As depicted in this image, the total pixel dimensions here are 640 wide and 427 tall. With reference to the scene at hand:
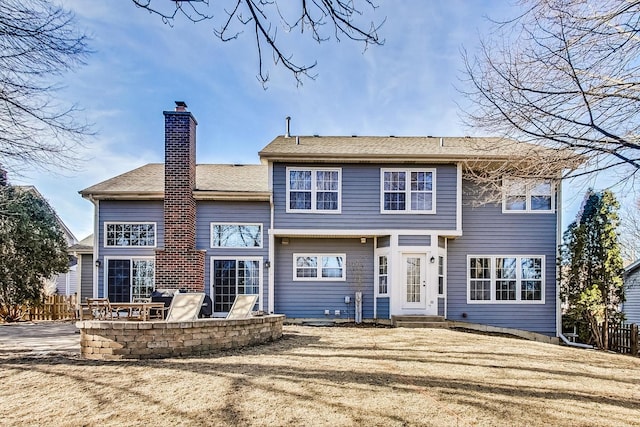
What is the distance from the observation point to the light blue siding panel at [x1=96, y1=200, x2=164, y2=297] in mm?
13617

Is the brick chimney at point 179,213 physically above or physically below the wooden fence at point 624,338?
above

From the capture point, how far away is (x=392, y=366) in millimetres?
6621

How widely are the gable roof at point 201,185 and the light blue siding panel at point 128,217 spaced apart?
1.03ft

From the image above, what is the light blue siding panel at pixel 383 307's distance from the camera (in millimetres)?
13445

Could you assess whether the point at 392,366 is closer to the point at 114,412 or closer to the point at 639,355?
the point at 114,412

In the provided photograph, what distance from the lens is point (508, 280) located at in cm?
1392

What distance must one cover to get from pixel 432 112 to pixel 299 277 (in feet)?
21.4

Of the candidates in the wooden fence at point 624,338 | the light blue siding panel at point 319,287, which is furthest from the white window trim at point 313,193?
the wooden fence at point 624,338

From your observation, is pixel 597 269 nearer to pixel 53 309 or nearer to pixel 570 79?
pixel 570 79

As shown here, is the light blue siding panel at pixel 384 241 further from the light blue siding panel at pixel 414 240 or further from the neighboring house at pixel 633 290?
the neighboring house at pixel 633 290

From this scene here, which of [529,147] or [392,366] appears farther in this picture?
[529,147]

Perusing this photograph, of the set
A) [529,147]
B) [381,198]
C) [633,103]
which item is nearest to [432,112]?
[381,198]

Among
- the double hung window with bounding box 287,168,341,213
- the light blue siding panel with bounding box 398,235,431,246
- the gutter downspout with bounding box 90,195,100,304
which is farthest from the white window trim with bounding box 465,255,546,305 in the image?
the gutter downspout with bounding box 90,195,100,304

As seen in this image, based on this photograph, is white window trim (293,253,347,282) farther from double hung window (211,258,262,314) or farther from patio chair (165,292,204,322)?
patio chair (165,292,204,322)
